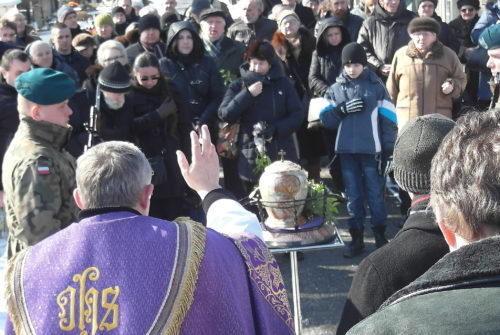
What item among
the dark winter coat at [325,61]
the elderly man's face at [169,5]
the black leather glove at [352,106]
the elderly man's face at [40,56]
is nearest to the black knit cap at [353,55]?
the black leather glove at [352,106]

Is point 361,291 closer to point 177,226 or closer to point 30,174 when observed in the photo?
point 177,226

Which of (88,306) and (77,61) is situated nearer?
(88,306)

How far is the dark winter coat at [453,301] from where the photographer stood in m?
1.12

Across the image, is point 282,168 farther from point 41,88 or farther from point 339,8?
point 339,8

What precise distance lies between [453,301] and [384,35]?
21.6ft

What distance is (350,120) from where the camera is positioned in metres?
5.73

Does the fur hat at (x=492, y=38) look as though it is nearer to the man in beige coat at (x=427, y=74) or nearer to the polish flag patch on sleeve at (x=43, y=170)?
the man in beige coat at (x=427, y=74)

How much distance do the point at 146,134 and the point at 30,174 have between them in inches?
86.5

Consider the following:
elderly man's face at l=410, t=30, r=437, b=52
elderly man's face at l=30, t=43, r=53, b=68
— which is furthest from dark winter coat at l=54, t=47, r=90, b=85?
elderly man's face at l=410, t=30, r=437, b=52

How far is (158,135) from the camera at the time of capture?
5441mm

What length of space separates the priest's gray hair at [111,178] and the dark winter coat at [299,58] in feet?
15.8

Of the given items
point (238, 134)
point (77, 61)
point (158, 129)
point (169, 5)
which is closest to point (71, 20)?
point (169, 5)

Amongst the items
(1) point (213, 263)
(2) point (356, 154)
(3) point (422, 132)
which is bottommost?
(2) point (356, 154)

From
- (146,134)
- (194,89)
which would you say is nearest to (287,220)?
(146,134)
